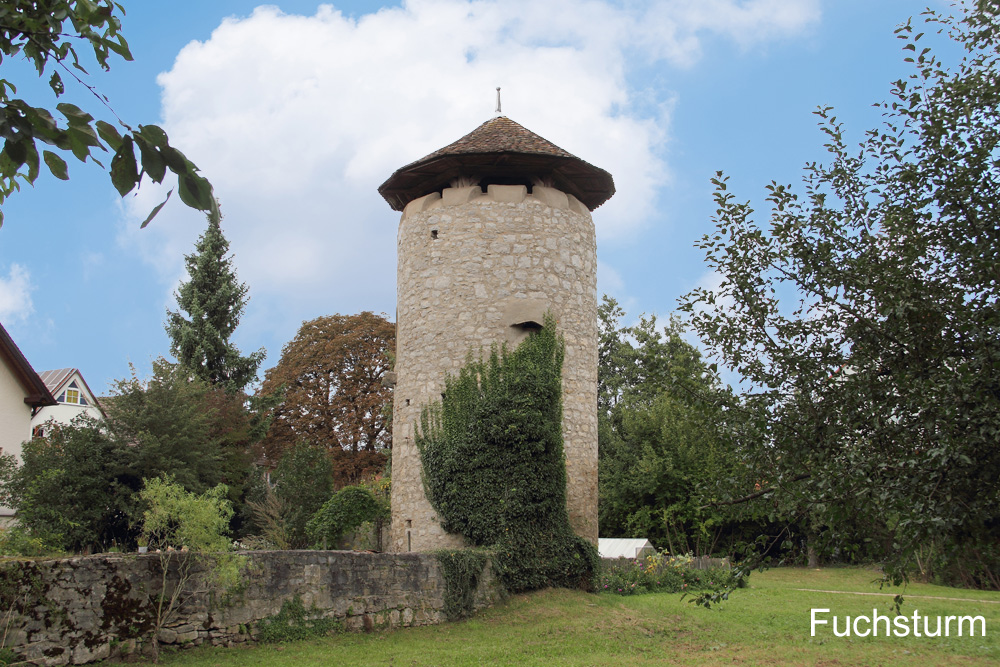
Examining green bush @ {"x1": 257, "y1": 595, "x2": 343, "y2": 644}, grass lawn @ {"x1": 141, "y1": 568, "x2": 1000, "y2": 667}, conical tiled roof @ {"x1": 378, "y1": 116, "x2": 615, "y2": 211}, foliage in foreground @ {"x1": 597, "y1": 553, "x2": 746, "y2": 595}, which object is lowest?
foliage in foreground @ {"x1": 597, "y1": 553, "x2": 746, "y2": 595}

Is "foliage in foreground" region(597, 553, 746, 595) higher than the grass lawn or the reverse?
the reverse

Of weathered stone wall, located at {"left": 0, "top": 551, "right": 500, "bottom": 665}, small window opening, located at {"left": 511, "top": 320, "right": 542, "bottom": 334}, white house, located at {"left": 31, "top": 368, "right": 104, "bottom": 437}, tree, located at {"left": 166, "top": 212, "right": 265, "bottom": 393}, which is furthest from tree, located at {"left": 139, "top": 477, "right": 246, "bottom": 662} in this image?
white house, located at {"left": 31, "top": 368, "right": 104, "bottom": 437}

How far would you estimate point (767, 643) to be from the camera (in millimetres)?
10336

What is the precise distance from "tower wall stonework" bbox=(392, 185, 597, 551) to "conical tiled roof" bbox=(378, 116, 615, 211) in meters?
0.35

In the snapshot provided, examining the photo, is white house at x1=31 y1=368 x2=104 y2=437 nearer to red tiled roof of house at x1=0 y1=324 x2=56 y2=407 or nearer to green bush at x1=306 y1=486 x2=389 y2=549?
red tiled roof of house at x1=0 y1=324 x2=56 y2=407

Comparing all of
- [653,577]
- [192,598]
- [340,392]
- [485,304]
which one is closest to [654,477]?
[653,577]

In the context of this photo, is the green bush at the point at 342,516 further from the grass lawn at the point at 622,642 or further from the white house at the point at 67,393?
the white house at the point at 67,393

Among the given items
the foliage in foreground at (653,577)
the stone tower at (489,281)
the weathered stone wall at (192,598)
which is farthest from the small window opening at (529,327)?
the foliage in foreground at (653,577)

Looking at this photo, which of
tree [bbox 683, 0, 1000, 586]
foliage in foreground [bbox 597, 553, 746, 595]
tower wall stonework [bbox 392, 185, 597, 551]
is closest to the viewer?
tree [bbox 683, 0, 1000, 586]

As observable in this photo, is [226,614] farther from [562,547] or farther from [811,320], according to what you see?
[811,320]

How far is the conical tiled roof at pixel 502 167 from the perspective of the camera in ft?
46.4

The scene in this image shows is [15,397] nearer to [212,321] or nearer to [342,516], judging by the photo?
[212,321]

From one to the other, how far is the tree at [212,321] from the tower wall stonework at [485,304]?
37.6 feet

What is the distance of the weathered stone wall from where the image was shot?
23.6 ft
